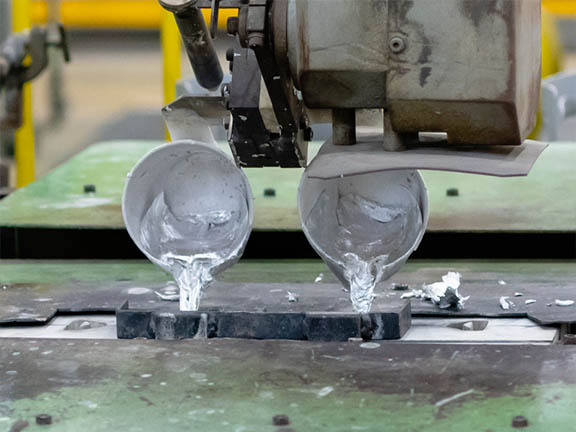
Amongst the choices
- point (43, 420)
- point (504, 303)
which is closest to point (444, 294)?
point (504, 303)

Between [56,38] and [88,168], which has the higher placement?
[56,38]

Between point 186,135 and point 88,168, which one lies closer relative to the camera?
point 186,135

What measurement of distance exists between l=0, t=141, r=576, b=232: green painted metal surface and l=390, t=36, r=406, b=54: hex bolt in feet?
2.93

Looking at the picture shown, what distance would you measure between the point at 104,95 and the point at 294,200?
742 centimetres

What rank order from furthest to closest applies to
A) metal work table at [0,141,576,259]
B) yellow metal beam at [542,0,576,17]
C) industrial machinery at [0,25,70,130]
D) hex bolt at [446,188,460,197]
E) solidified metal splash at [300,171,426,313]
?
yellow metal beam at [542,0,576,17] → industrial machinery at [0,25,70,130] → hex bolt at [446,188,460,197] → metal work table at [0,141,576,259] → solidified metal splash at [300,171,426,313]

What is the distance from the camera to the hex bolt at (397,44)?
5.20ft

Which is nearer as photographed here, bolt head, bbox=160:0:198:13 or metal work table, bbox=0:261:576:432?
metal work table, bbox=0:261:576:432

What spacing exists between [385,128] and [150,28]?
Result: 9804 millimetres

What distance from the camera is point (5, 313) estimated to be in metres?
1.96

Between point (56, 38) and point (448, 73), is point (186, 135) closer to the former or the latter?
point (448, 73)

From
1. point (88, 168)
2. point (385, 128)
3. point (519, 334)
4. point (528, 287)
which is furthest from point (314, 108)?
point (88, 168)

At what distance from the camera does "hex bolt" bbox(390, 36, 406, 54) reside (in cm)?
159

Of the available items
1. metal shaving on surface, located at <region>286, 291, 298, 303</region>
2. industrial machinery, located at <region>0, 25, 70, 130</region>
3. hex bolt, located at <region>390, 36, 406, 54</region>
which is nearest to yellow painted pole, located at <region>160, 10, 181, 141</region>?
industrial machinery, located at <region>0, 25, 70, 130</region>

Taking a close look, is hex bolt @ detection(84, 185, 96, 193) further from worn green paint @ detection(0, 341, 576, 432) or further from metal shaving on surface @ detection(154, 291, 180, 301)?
worn green paint @ detection(0, 341, 576, 432)
